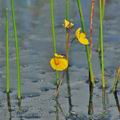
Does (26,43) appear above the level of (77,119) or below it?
above

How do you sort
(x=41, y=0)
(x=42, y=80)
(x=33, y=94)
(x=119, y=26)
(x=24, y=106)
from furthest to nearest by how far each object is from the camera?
(x=41, y=0)
(x=119, y=26)
(x=42, y=80)
(x=33, y=94)
(x=24, y=106)

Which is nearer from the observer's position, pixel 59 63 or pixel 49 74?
pixel 59 63

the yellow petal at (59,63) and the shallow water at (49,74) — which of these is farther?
the yellow petal at (59,63)

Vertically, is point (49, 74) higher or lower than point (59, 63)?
lower

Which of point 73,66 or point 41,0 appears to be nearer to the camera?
point 73,66

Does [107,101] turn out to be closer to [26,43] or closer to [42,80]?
[42,80]

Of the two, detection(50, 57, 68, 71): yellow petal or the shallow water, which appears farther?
detection(50, 57, 68, 71): yellow petal

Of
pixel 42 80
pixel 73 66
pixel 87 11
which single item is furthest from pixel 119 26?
pixel 42 80

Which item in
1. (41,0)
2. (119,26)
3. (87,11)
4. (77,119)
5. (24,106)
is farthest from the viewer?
(41,0)
